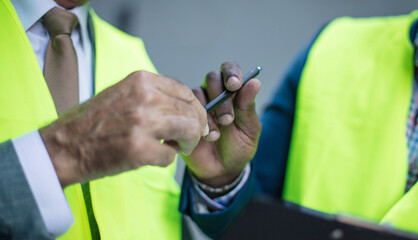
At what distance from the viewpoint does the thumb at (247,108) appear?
64cm

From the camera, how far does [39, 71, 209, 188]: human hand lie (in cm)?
42

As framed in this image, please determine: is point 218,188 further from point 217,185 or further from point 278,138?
point 278,138

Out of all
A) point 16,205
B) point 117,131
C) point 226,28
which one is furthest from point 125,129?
point 226,28

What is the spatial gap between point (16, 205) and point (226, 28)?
1.47 meters

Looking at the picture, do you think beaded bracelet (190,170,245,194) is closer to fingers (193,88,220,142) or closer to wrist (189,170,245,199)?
wrist (189,170,245,199)

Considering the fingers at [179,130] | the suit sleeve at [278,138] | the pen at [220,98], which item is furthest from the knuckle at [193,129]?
the suit sleeve at [278,138]

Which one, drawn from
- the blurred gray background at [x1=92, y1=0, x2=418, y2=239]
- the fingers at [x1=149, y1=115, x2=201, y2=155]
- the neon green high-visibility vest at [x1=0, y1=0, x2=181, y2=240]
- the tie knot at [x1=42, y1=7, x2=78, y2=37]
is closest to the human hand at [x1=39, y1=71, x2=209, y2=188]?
the fingers at [x1=149, y1=115, x2=201, y2=155]

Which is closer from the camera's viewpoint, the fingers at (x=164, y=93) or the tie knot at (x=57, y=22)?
the fingers at (x=164, y=93)

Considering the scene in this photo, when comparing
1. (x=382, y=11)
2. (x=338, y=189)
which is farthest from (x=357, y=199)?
(x=382, y=11)

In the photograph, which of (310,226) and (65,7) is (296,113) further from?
(65,7)

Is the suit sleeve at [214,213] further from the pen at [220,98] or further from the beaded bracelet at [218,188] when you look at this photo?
the pen at [220,98]

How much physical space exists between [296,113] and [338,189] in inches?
8.3

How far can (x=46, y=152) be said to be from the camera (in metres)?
0.43

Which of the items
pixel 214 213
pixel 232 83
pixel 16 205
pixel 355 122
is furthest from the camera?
pixel 355 122
